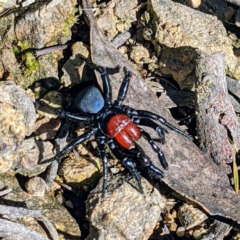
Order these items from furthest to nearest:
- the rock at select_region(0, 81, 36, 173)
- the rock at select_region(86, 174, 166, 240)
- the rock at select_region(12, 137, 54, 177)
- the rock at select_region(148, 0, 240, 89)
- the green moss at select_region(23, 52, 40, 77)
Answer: the green moss at select_region(23, 52, 40, 77) < the rock at select_region(148, 0, 240, 89) < the rock at select_region(12, 137, 54, 177) < the rock at select_region(0, 81, 36, 173) < the rock at select_region(86, 174, 166, 240)

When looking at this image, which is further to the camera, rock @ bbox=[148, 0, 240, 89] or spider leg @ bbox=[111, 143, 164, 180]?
rock @ bbox=[148, 0, 240, 89]

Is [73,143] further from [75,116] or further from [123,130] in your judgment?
[123,130]

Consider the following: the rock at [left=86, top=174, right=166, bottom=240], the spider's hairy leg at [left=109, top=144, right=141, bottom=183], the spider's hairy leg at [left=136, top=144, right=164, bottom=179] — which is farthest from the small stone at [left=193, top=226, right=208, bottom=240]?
the spider's hairy leg at [left=109, top=144, right=141, bottom=183]

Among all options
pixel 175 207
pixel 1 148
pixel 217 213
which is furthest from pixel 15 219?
pixel 217 213

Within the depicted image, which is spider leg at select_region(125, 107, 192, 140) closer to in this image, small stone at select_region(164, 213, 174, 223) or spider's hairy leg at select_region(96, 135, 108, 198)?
spider's hairy leg at select_region(96, 135, 108, 198)

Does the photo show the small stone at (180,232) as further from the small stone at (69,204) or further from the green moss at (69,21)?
the green moss at (69,21)

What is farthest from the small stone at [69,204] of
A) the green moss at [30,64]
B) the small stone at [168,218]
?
the green moss at [30,64]

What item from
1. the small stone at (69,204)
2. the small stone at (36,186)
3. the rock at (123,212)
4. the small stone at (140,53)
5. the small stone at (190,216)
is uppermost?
the small stone at (140,53)
